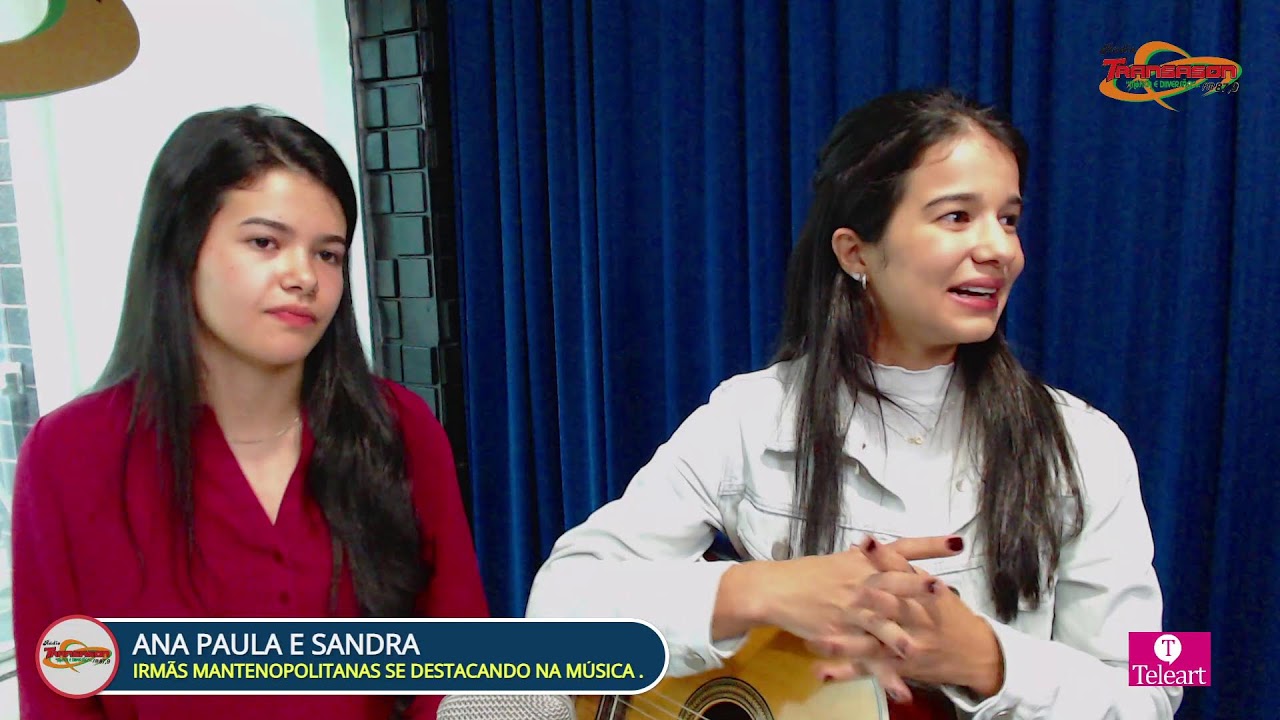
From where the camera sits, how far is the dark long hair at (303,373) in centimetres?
86

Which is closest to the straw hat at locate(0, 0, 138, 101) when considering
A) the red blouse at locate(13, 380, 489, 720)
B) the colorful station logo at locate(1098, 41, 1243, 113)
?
the red blouse at locate(13, 380, 489, 720)

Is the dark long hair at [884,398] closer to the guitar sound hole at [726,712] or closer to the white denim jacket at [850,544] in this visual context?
the white denim jacket at [850,544]

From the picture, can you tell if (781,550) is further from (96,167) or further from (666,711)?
(96,167)

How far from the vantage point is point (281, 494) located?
0.94 m

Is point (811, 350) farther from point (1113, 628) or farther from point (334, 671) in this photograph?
point (334, 671)

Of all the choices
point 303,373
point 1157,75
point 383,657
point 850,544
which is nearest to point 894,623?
point 850,544


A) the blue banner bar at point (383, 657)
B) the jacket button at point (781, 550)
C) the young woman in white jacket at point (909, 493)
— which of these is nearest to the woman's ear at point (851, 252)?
the young woman in white jacket at point (909, 493)

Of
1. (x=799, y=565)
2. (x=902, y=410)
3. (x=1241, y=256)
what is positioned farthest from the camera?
(x=1241, y=256)

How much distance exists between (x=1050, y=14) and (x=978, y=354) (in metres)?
0.57

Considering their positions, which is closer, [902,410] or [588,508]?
[902,410]

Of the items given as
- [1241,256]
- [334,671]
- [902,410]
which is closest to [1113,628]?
[902,410]

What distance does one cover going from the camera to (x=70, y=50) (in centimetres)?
100

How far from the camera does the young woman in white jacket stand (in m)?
0.78

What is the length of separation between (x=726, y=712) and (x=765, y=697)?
0.05 m
